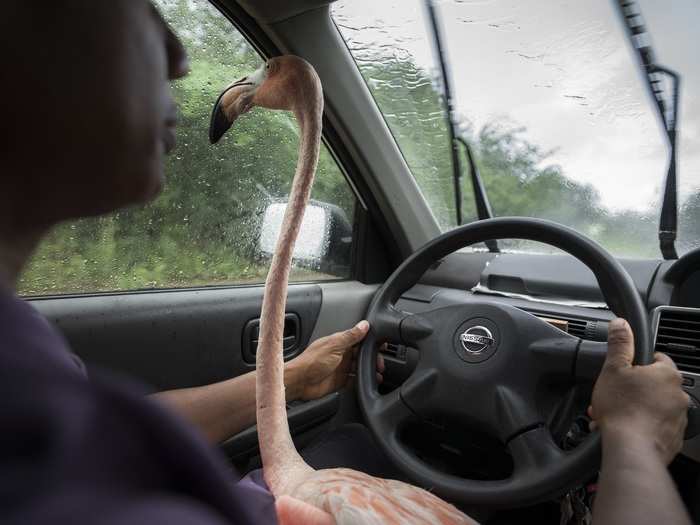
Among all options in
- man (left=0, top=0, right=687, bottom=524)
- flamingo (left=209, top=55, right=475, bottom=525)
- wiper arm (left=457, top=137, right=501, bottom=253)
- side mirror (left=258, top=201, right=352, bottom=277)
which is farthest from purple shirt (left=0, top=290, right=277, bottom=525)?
wiper arm (left=457, top=137, right=501, bottom=253)

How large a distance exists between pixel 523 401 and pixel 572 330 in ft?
1.05

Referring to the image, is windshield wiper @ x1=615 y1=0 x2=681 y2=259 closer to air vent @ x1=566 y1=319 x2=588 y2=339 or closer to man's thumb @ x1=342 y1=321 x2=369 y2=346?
air vent @ x1=566 y1=319 x2=588 y2=339

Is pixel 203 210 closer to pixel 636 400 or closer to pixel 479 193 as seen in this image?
pixel 479 193

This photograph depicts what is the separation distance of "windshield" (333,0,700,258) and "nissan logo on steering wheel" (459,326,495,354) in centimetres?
77

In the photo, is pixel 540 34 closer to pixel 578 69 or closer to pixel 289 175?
pixel 578 69

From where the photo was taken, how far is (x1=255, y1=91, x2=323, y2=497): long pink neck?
115 centimetres

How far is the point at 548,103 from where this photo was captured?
5.96 ft

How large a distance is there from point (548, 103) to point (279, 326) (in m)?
1.25

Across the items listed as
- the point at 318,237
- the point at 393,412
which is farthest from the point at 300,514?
the point at 318,237

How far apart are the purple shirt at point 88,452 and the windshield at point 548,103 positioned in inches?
61.4

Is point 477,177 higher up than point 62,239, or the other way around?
point 477,177

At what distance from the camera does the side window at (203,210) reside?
143cm

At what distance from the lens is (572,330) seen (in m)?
1.41

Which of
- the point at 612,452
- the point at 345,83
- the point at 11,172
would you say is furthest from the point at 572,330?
the point at 11,172
